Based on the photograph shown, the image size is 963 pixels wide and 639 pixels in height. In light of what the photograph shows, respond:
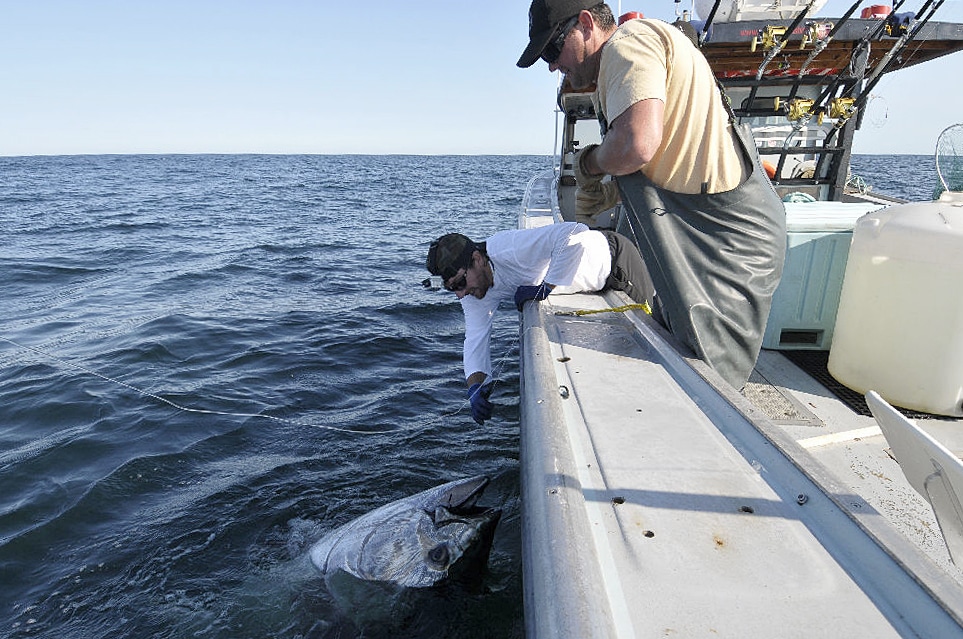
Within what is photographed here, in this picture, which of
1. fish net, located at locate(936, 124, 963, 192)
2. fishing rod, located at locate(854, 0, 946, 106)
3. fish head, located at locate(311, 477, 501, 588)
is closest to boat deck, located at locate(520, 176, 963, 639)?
fish head, located at locate(311, 477, 501, 588)

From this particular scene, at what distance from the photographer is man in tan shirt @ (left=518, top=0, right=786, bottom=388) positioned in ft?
7.07

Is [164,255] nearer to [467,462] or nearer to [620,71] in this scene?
[467,462]

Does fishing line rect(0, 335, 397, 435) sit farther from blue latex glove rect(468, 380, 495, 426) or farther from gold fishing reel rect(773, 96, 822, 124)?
gold fishing reel rect(773, 96, 822, 124)

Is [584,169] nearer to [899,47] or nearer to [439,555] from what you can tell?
[439,555]

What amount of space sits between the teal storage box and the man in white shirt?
840 mm

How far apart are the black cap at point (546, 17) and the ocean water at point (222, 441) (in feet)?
7.95

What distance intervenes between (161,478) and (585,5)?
4179 mm

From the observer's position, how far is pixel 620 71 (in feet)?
6.97

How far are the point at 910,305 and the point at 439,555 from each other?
2.55 meters

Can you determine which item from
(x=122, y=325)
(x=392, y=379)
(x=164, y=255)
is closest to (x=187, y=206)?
(x=164, y=255)

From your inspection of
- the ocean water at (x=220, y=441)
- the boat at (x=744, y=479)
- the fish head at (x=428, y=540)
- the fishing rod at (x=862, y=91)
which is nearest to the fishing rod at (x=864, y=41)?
the fishing rod at (x=862, y=91)

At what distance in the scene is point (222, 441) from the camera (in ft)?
15.8

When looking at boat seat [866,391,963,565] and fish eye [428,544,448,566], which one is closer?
boat seat [866,391,963,565]

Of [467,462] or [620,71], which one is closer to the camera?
[620,71]
